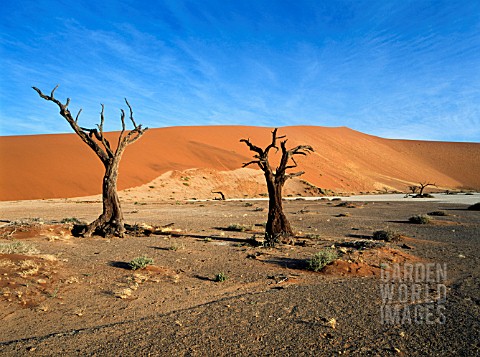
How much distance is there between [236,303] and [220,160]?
48.3 metres

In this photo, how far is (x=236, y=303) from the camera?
568 cm

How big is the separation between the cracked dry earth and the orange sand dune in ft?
110

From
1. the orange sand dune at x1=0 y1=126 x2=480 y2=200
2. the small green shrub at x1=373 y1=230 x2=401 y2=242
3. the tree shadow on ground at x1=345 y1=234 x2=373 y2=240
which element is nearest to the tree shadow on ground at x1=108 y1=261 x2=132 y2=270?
the small green shrub at x1=373 y1=230 x2=401 y2=242

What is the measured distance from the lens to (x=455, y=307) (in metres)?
5.41

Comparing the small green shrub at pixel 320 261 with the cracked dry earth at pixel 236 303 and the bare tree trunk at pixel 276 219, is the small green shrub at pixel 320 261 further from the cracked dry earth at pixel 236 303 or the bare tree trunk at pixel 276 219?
the bare tree trunk at pixel 276 219

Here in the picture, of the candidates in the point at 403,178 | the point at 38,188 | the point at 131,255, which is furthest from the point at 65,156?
the point at 403,178

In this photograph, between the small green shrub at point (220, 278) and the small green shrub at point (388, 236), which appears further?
the small green shrub at point (388, 236)

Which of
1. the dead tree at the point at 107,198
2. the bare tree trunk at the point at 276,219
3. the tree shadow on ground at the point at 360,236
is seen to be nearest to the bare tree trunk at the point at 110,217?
the dead tree at the point at 107,198

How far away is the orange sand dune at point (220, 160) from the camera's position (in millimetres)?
40625

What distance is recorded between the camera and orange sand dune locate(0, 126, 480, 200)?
133 feet

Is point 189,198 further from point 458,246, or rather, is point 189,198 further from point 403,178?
point 403,178

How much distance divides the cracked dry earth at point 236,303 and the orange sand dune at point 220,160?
3358cm

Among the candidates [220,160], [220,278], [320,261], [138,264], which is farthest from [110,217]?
[220,160]

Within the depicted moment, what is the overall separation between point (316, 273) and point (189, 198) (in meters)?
33.5
